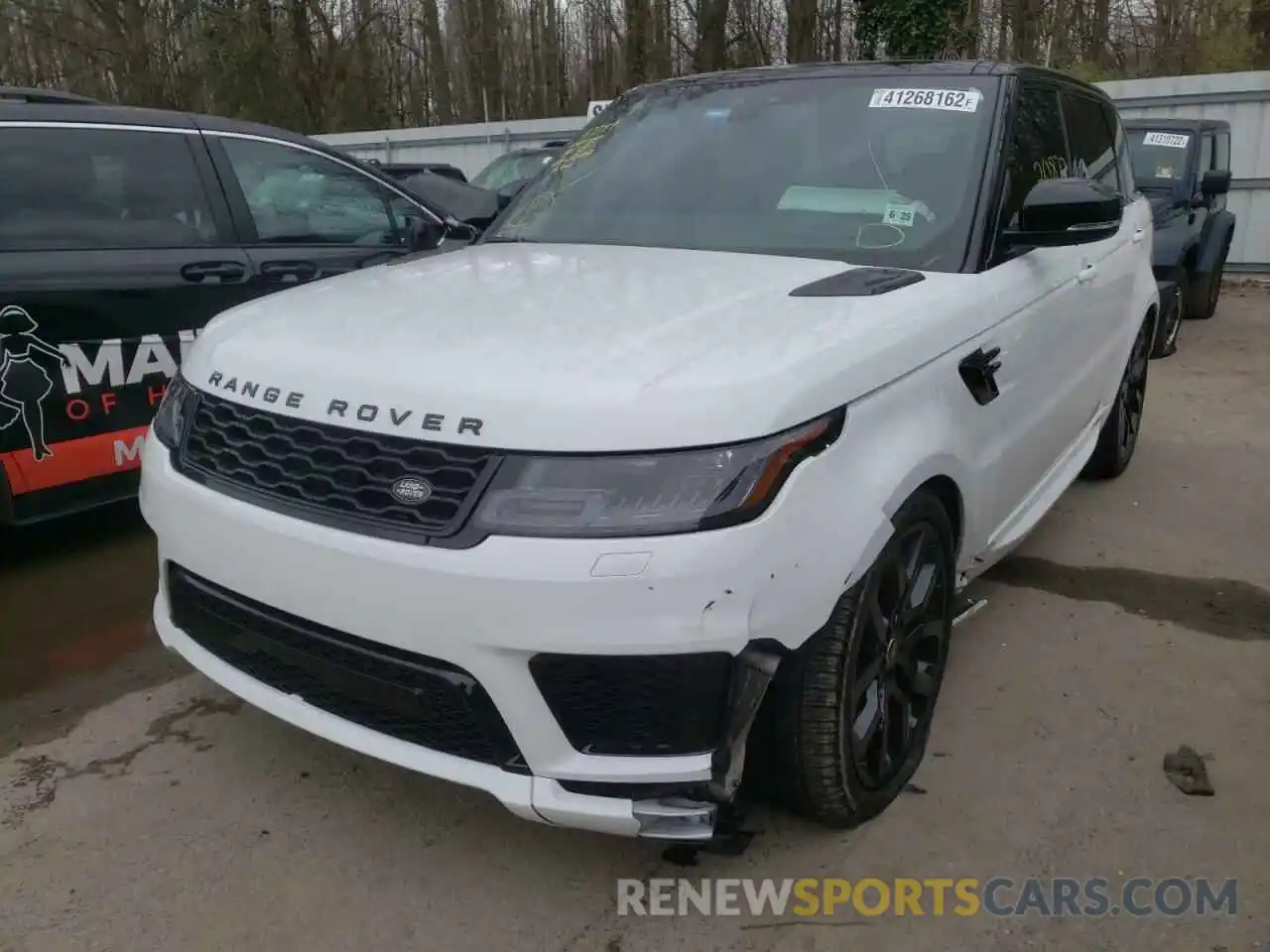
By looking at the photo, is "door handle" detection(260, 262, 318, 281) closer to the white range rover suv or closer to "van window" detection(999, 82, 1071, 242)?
the white range rover suv

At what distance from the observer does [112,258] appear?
4.07m

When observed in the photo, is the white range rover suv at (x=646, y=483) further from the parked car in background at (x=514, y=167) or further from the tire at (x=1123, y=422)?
the parked car in background at (x=514, y=167)

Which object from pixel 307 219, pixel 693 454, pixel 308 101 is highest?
pixel 308 101

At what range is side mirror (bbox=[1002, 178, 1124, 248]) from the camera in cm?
294

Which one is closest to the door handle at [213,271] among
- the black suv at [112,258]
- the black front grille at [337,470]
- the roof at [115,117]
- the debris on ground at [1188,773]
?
the black suv at [112,258]

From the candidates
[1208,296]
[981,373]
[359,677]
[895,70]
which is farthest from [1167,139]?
[359,677]

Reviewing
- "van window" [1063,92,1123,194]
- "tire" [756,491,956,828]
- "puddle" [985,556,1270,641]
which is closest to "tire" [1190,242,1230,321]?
"van window" [1063,92,1123,194]

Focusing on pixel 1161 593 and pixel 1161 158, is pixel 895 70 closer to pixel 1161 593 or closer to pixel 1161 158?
pixel 1161 593

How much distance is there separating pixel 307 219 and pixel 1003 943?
404 centimetres

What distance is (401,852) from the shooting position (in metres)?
2.51

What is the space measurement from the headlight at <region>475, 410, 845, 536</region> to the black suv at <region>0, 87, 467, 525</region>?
246 cm

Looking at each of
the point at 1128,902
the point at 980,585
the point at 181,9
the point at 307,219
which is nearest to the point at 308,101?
the point at 181,9

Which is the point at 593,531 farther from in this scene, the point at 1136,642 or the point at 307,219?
the point at 307,219

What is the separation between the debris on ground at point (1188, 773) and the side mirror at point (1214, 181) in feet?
23.8
